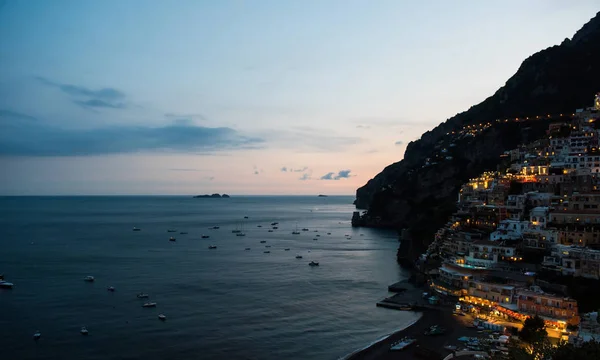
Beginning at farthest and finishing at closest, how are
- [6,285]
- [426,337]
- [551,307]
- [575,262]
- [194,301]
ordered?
[6,285], [194,301], [575,262], [426,337], [551,307]

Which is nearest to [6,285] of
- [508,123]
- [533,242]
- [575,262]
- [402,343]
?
[402,343]

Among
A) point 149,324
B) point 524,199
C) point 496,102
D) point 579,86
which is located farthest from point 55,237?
point 579,86

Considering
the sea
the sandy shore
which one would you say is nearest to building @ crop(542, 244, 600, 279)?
the sandy shore

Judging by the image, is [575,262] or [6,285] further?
[6,285]

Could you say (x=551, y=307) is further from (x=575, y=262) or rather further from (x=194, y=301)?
(x=194, y=301)

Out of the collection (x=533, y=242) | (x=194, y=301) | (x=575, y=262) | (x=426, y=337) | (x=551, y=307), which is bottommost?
(x=194, y=301)

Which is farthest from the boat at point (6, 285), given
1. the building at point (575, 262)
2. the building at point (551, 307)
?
the building at point (575, 262)
